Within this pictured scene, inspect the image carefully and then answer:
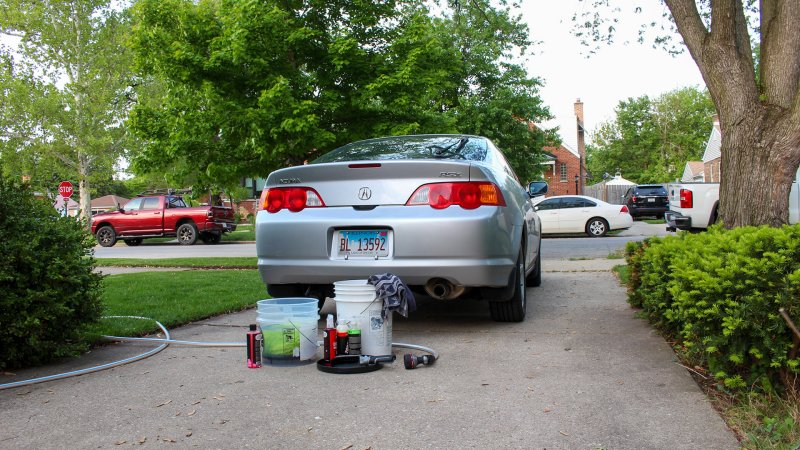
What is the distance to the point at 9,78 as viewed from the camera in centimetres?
3106

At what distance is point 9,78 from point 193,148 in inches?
1025

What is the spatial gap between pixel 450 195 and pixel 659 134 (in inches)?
3099

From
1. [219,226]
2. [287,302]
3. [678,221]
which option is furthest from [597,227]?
[287,302]

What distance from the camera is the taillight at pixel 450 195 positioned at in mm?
4535

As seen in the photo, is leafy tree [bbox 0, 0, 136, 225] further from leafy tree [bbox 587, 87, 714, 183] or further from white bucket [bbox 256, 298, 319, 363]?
leafy tree [bbox 587, 87, 714, 183]

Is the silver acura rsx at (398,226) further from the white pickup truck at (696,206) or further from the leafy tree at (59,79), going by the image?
the leafy tree at (59,79)

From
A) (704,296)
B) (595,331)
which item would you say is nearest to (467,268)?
(595,331)

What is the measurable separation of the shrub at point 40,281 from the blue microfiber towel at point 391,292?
74.4 inches

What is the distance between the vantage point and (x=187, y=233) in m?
24.2

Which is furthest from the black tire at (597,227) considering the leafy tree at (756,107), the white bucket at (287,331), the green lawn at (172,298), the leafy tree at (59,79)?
the leafy tree at (59,79)

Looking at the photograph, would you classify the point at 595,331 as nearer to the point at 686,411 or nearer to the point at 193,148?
the point at 686,411

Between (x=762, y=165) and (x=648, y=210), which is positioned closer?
(x=762, y=165)

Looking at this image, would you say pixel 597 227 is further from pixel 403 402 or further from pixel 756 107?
pixel 403 402

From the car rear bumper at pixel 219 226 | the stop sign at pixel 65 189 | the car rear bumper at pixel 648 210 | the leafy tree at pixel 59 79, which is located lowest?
the car rear bumper at pixel 219 226
